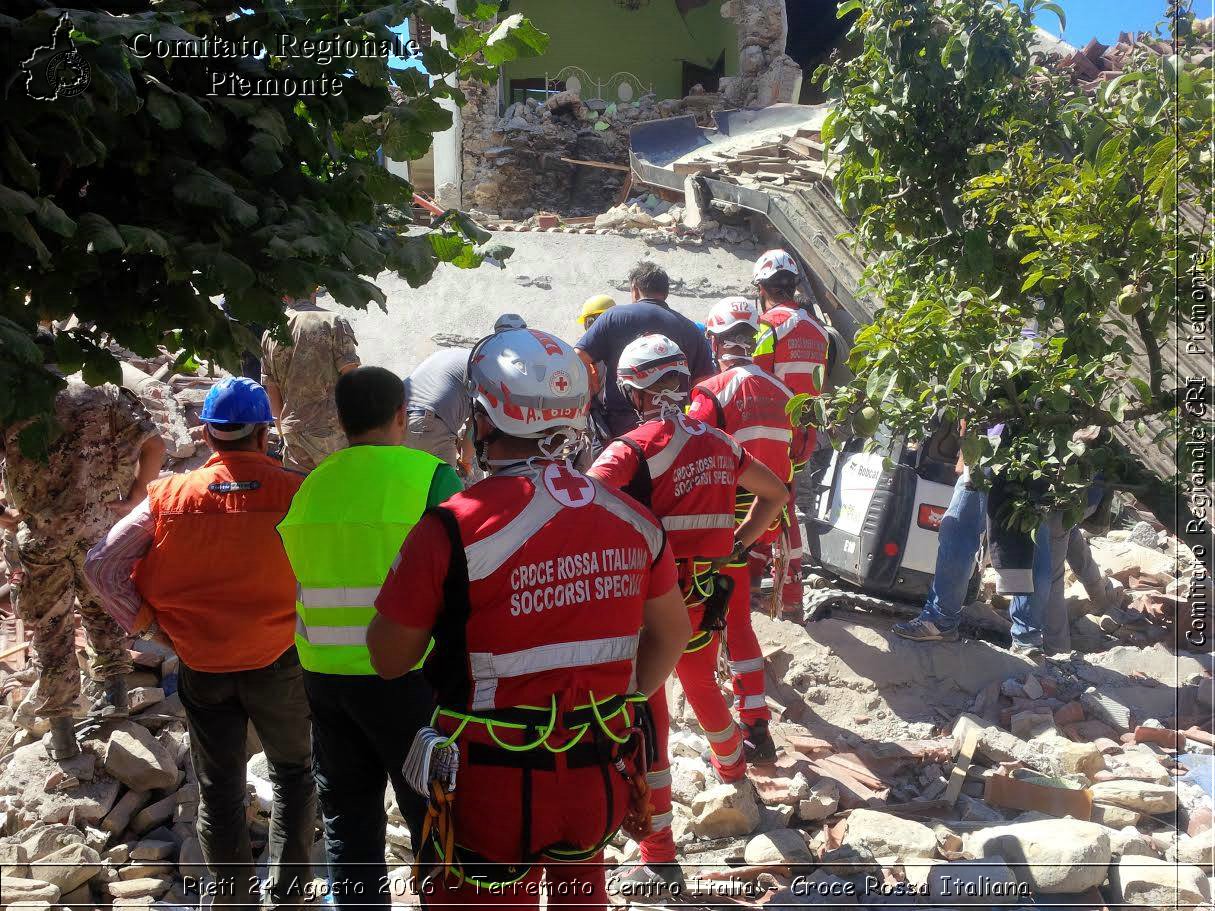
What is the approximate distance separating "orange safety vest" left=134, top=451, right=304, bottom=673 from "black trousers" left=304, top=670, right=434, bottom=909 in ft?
1.16

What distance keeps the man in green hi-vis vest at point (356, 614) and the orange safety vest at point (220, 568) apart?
8.7 inches

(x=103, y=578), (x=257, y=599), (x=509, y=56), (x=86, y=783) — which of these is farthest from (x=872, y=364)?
(x=86, y=783)

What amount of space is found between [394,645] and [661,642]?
0.76 meters

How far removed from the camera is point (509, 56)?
9.80 feet

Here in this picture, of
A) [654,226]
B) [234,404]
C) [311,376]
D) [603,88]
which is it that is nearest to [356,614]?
[234,404]

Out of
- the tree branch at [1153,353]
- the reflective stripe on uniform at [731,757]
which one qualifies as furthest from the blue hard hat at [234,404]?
the tree branch at [1153,353]

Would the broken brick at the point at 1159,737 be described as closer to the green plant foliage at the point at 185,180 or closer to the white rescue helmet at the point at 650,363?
the white rescue helmet at the point at 650,363

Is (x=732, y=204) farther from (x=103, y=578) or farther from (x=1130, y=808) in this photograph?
(x=103, y=578)

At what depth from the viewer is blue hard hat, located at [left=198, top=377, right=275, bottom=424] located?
364 cm

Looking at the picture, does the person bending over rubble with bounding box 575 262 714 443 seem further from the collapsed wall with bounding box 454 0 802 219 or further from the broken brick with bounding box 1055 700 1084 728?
the collapsed wall with bounding box 454 0 802 219

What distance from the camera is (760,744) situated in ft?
16.5

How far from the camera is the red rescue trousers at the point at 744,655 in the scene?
16.3ft

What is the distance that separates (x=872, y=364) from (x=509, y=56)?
142cm

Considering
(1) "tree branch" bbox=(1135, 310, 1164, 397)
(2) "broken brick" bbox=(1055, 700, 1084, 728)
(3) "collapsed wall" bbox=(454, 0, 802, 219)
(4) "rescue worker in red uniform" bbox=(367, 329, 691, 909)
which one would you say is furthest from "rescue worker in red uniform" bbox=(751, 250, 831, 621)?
(3) "collapsed wall" bbox=(454, 0, 802, 219)
